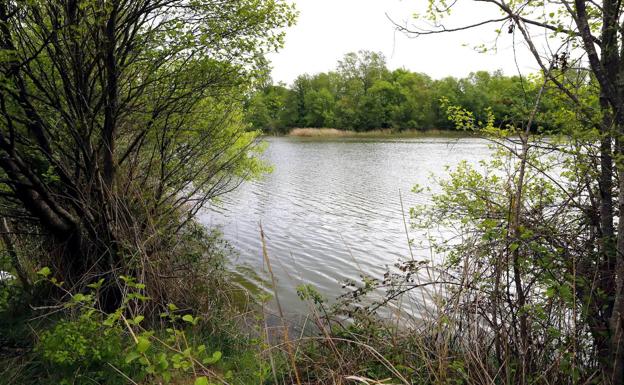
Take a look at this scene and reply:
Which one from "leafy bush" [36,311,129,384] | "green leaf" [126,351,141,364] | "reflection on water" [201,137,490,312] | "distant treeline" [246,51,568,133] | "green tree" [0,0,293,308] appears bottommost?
"reflection on water" [201,137,490,312]

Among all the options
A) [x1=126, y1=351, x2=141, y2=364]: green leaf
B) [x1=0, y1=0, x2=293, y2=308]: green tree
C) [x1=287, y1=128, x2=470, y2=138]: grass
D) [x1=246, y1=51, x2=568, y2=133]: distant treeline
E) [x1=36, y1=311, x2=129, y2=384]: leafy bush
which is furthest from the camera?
[x1=246, y1=51, x2=568, y2=133]: distant treeline

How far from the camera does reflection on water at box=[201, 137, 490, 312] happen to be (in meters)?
9.49

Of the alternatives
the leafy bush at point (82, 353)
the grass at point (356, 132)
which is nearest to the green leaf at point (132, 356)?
the leafy bush at point (82, 353)

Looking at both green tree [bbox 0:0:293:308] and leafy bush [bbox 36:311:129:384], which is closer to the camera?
leafy bush [bbox 36:311:129:384]

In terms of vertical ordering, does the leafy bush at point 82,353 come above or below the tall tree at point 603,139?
below

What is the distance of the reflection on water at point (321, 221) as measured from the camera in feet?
31.1

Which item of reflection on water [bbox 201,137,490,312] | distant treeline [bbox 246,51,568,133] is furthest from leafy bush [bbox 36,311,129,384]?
distant treeline [bbox 246,51,568,133]

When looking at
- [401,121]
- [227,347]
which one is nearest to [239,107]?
[227,347]

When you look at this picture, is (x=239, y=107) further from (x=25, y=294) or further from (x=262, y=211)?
(x=262, y=211)

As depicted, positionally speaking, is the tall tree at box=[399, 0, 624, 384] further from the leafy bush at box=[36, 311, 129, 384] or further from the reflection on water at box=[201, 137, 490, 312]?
the leafy bush at box=[36, 311, 129, 384]

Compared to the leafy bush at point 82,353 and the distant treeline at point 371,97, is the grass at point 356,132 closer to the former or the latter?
the distant treeline at point 371,97

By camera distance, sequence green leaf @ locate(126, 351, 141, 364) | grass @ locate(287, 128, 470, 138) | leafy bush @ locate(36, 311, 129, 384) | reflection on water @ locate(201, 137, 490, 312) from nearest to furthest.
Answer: green leaf @ locate(126, 351, 141, 364), leafy bush @ locate(36, 311, 129, 384), reflection on water @ locate(201, 137, 490, 312), grass @ locate(287, 128, 470, 138)

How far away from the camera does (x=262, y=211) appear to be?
15.3 metres

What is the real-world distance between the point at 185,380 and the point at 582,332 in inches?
146
